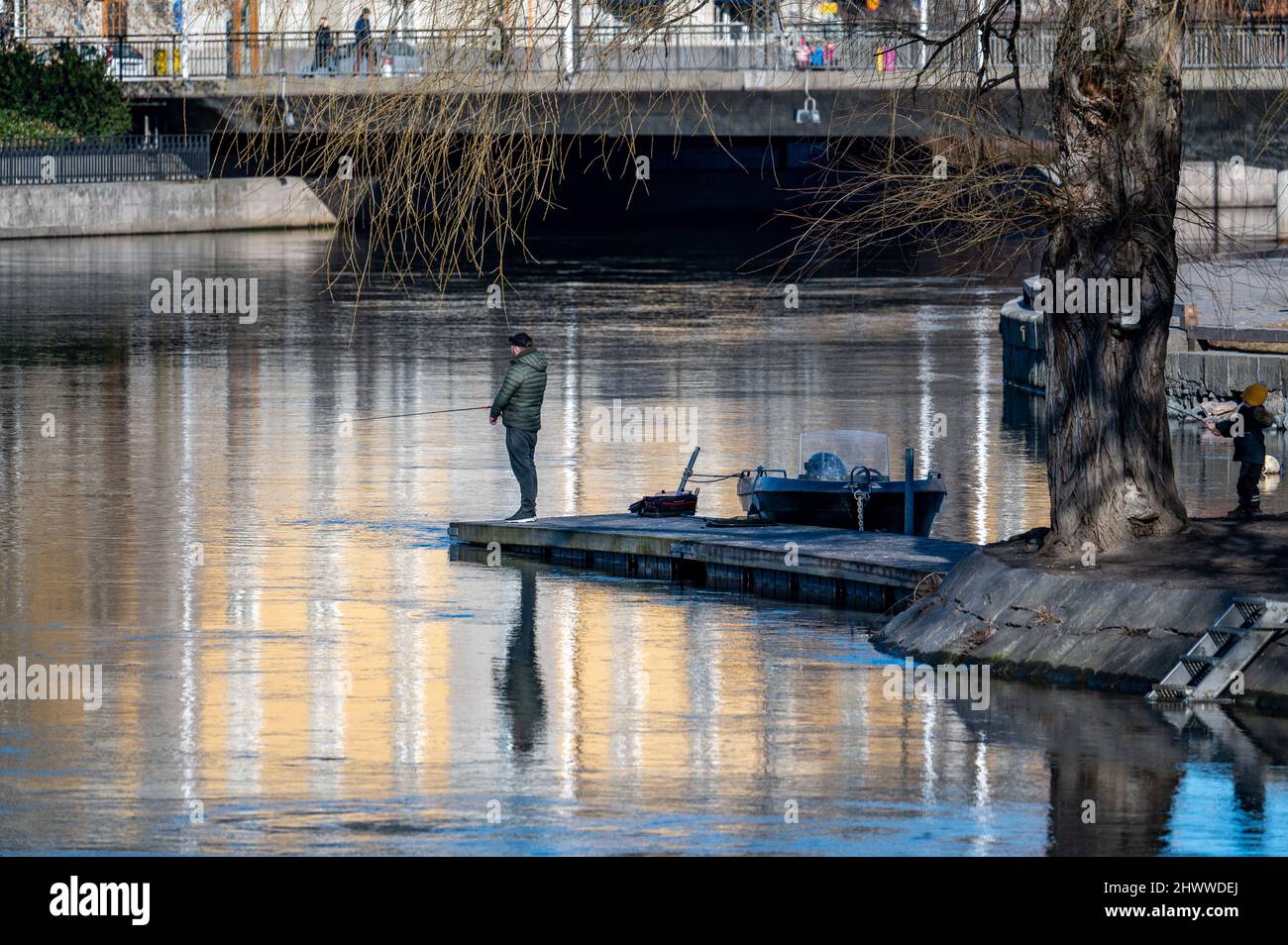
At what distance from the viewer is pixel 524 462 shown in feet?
72.5

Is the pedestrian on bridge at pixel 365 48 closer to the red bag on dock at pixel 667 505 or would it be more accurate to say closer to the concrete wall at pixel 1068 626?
the concrete wall at pixel 1068 626

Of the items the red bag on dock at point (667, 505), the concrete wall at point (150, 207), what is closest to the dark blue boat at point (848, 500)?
the red bag on dock at point (667, 505)

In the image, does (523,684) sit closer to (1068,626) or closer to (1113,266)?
(1068,626)

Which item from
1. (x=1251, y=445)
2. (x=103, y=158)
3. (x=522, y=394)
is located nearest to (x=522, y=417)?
(x=522, y=394)

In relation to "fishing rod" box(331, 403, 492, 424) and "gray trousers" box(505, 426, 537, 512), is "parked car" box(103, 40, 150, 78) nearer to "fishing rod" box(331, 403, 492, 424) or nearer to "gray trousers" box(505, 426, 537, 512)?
"fishing rod" box(331, 403, 492, 424)

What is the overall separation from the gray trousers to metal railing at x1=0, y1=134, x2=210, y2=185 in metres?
45.6

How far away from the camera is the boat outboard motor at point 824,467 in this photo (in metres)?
22.6

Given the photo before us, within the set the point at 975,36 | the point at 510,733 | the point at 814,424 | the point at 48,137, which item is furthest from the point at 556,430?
the point at 48,137

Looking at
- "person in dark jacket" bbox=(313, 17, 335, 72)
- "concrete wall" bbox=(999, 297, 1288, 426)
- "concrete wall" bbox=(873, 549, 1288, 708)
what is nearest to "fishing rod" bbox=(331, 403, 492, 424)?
"person in dark jacket" bbox=(313, 17, 335, 72)

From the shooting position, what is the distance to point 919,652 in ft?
56.2

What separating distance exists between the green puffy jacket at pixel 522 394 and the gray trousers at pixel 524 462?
7 cm

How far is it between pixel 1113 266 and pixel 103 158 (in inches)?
2133

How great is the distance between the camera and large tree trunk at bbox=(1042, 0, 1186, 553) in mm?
17094
